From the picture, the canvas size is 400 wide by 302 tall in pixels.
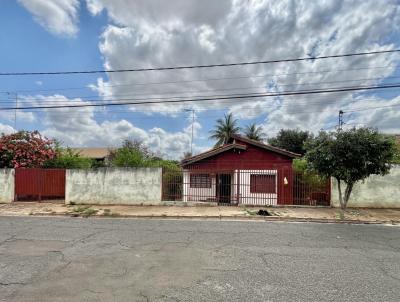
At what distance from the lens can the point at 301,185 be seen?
15758mm

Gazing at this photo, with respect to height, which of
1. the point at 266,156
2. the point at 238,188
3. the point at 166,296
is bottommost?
the point at 166,296

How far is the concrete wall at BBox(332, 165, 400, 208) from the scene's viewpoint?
15.4 m

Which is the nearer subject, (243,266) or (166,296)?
(166,296)

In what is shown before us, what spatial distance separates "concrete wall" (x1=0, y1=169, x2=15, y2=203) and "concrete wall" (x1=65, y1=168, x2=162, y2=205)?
325 cm

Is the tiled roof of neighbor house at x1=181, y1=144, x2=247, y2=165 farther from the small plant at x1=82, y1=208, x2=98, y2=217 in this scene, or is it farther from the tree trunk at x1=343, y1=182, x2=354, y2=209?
the small plant at x1=82, y1=208, x2=98, y2=217

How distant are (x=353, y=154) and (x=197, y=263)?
911cm

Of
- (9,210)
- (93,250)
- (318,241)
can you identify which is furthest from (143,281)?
(9,210)

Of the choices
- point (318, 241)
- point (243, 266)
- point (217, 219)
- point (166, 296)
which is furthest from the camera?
point (217, 219)

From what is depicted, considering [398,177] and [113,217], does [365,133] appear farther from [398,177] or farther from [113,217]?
[113,217]

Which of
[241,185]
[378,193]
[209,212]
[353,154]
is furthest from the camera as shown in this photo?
[241,185]

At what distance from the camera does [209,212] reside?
1389 cm

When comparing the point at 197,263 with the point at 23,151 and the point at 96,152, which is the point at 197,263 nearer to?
the point at 23,151

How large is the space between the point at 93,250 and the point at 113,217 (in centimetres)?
583

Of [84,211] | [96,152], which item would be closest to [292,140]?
[96,152]
